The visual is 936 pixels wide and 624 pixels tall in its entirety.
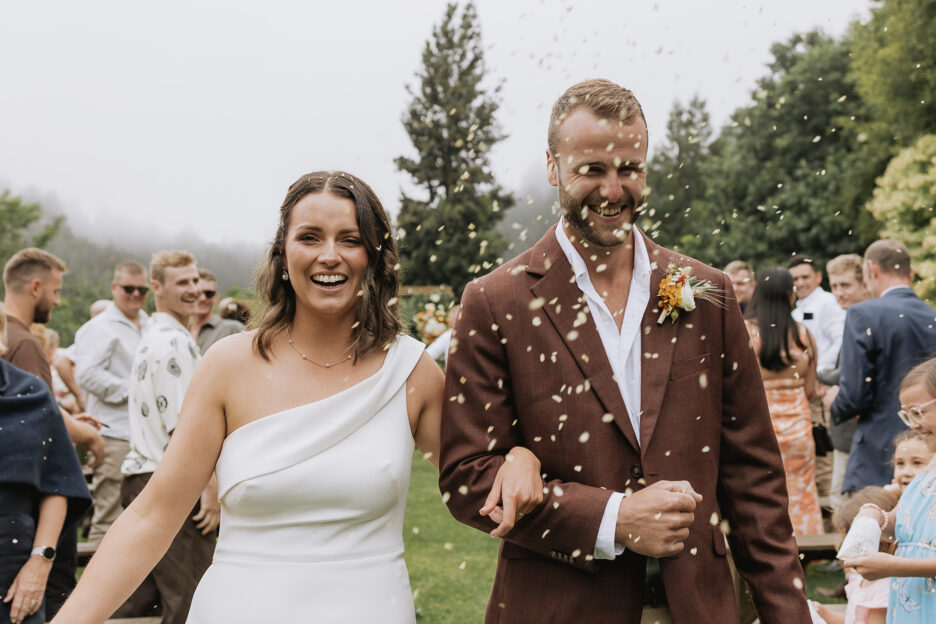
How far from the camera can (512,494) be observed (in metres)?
2.33

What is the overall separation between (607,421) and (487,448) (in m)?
0.35

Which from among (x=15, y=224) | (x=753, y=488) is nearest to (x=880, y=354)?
(x=753, y=488)

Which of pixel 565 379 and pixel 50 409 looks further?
pixel 50 409

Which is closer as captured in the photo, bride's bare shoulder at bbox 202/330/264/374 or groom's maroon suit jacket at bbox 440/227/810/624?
groom's maroon suit jacket at bbox 440/227/810/624

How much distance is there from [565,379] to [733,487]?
0.62 m

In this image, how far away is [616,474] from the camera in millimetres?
2531

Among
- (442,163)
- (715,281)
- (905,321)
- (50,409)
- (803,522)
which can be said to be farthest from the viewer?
(442,163)

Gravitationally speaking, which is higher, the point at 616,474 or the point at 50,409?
the point at 616,474

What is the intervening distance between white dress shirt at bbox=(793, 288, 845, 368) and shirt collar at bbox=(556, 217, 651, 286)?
19.0 feet

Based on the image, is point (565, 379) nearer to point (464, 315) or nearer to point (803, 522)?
point (464, 315)

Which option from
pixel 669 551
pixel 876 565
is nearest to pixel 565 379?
pixel 669 551

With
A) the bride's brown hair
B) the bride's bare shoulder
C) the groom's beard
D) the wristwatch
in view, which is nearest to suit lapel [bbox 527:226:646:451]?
the groom's beard

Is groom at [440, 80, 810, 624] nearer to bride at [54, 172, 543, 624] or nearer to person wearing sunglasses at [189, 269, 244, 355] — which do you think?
bride at [54, 172, 543, 624]

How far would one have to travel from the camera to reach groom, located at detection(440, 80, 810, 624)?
251cm
